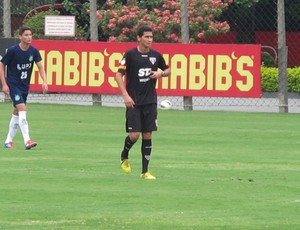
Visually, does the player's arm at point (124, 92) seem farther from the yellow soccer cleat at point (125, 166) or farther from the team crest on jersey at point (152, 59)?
the yellow soccer cleat at point (125, 166)

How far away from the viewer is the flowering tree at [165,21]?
38.7 metres

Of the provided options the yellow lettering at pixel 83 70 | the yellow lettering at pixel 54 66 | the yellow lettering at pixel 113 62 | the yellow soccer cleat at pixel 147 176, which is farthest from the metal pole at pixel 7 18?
the yellow soccer cleat at pixel 147 176

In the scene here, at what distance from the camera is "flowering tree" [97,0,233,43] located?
38.7 m

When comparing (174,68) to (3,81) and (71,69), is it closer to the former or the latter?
(71,69)

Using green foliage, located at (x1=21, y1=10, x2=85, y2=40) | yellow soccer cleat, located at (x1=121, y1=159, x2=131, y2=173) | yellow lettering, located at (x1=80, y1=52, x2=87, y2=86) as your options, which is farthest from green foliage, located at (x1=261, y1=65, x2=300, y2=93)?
yellow soccer cleat, located at (x1=121, y1=159, x2=131, y2=173)

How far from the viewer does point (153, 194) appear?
529 inches

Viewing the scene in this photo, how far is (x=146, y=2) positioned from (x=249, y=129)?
17.9m

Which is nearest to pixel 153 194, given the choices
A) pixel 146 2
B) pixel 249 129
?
pixel 249 129

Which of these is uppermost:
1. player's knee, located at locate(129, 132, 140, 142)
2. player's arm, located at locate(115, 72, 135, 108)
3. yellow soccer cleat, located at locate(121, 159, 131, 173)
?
player's arm, located at locate(115, 72, 135, 108)

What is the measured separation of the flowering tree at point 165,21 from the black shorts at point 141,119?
22.3 m

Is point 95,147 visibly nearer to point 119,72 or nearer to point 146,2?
point 119,72

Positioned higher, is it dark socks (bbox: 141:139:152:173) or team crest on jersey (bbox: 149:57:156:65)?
team crest on jersey (bbox: 149:57:156:65)

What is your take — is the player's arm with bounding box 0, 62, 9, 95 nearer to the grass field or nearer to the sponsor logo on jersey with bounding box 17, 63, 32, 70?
the sponsor logo on jersey with bounding box 17, 63, 32, 70

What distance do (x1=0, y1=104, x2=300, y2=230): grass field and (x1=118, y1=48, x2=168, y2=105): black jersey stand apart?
1033 millimetres
